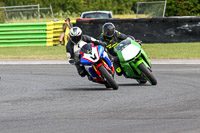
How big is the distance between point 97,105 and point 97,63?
1.98 metres

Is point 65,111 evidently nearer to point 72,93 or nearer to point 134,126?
point 134,126

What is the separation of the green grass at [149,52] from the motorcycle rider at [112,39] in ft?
23.0

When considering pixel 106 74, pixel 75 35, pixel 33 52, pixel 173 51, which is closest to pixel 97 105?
pixel 106 74

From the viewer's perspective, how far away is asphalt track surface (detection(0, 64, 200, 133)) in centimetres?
653

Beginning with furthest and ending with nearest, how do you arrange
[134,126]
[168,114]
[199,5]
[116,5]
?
[116,5], [199,5], [168,114], [134,126]

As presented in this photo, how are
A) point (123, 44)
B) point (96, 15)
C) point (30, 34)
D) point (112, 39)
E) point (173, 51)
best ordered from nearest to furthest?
point (123, 44) → point (112, 39) → point (173, 51) → point (30, 34) → point (96, 15)

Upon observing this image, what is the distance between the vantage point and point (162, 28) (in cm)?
2108

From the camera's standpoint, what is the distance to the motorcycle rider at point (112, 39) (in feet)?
36.1

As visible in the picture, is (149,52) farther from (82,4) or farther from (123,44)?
(82,4)

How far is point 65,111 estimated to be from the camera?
784 cm

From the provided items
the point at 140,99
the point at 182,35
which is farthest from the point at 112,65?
the point at 182,35

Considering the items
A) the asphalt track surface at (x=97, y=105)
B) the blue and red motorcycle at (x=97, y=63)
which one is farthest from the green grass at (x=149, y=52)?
the blue and red motorcycle at (x=97, y=63)

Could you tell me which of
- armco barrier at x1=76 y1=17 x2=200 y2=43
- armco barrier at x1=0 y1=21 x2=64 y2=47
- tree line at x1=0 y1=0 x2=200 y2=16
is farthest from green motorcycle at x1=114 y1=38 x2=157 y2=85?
tree line at x1=0 y1=0 x2=200 y2=16

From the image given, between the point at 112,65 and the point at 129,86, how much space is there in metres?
0.82
